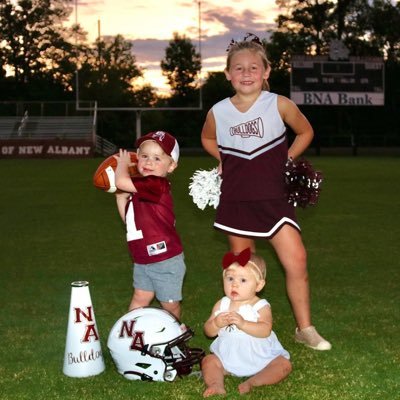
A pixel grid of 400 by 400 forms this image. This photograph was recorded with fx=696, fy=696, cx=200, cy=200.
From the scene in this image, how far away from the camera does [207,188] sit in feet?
15.5

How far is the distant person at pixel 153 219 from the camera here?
13.8 ft

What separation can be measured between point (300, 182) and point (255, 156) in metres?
0.32

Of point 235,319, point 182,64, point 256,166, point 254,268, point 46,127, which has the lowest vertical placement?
point 235,319

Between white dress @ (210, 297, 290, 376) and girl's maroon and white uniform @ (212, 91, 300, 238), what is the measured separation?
0.67m

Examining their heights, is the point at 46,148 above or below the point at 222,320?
above

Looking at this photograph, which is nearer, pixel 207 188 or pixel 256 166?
pixel 256 166

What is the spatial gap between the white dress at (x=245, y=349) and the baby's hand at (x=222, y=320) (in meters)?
0.09

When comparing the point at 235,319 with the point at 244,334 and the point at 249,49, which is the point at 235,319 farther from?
the point at 249,49

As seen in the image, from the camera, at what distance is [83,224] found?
11.0 meters

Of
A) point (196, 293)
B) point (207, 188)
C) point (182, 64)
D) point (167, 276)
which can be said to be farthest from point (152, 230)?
point (182, 64)

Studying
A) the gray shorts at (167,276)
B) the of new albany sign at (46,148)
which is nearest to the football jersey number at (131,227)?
the gray shorts at (167,276)

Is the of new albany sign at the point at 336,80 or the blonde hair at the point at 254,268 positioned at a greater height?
the of new albany sign at the point at 336,80

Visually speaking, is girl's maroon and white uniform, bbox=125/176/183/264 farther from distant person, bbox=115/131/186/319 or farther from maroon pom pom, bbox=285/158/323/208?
maroon pom pom, bbox=285/158/323/208

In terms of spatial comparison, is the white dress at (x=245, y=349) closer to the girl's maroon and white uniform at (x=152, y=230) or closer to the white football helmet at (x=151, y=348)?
the white football helmet at (x=151, y=348)
